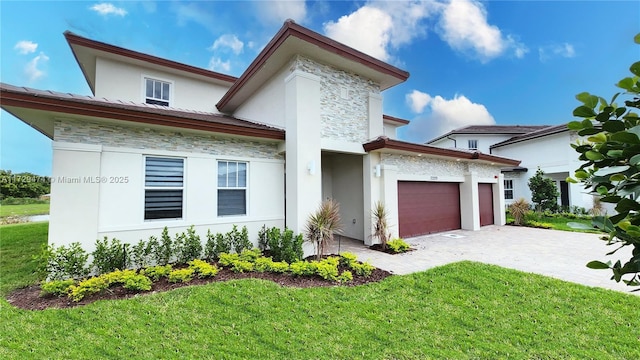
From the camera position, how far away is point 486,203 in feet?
48.3

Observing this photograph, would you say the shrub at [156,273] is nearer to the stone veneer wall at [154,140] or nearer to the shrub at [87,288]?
the shrub at [87,288]

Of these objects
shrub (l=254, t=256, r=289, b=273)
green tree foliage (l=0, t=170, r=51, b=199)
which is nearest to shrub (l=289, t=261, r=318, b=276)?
shrub (l=254, t=256, r=289, b=273)

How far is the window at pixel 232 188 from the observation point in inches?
318

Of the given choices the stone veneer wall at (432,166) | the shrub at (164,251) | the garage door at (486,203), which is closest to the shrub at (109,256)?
the shrub at (164,251)

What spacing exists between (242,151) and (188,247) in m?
3.19

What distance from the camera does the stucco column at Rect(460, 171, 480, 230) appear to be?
12930mm

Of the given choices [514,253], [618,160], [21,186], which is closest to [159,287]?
[618,160]

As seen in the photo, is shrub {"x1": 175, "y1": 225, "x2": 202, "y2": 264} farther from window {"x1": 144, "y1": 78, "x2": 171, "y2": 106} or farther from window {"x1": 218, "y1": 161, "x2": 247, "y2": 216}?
window {"x1": 144, "y1": 78, "x2": 171, "y2": 106}

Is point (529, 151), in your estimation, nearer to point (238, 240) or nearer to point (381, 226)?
Answer: point (381, 226)

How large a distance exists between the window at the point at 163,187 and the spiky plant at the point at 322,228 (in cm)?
375

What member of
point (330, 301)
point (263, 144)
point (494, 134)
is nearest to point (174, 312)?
point (330, 301)

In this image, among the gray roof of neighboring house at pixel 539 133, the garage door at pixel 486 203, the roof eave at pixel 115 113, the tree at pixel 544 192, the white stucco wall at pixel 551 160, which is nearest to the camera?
the roof eave at pixel 115 113

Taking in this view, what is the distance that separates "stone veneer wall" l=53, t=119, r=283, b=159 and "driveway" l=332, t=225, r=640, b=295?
4512 mm

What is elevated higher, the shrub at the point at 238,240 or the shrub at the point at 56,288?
the shrub at the point at 238,240
